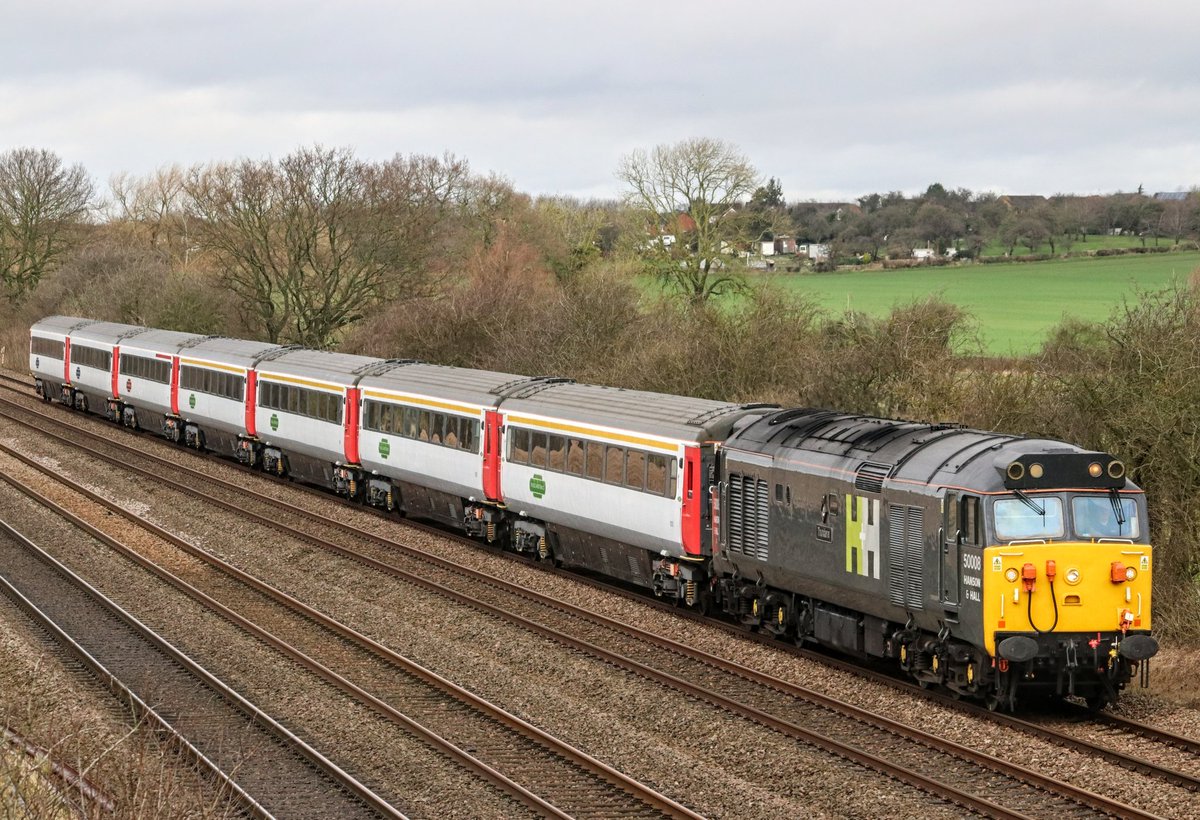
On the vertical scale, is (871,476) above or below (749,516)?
above

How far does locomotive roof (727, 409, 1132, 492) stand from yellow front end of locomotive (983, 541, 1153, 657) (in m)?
0.71

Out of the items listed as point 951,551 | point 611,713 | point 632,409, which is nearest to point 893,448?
point 951,551

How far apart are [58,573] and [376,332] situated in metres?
24.4

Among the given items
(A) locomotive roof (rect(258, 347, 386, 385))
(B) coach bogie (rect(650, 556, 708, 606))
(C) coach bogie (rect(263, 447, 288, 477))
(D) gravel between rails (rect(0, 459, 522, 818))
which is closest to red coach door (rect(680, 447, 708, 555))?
(B) coach bogie (rect(650, 556, 708, 606))

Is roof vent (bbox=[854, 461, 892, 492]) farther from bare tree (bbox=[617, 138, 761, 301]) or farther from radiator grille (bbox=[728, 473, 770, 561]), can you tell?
bare tree (bbox=[617, 138, 761, 301])

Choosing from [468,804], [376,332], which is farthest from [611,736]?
[376,332]

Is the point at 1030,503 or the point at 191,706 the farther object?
the point at 191,706

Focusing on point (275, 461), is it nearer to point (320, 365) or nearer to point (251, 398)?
point (251, 398)

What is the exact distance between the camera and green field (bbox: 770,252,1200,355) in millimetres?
49531

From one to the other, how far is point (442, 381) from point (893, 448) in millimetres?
13321

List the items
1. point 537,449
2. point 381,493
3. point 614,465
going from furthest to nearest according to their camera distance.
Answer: point 381,493 → point 537,449 → point 614,465

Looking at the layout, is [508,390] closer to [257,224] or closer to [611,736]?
[611,736]

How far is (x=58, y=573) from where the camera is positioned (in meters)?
22.8

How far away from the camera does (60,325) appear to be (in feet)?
173
